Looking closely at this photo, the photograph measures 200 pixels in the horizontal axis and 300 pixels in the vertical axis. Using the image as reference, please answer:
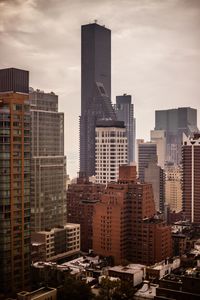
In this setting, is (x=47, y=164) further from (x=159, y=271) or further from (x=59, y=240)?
(x=159, y=271)

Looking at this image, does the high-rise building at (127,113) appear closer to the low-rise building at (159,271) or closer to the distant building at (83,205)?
the distant building at (83,205)

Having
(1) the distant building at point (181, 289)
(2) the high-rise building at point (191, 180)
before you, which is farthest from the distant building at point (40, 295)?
(2) the high-rise building at point (191, 180)

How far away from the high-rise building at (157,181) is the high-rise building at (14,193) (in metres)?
15.0

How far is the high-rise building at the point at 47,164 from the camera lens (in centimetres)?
1839

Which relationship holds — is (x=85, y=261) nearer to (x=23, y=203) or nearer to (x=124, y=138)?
(x=23, y=203)

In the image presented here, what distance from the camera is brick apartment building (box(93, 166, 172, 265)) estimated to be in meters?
16.4

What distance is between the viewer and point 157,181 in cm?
2662

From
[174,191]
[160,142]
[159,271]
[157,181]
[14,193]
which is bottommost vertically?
[159,271]

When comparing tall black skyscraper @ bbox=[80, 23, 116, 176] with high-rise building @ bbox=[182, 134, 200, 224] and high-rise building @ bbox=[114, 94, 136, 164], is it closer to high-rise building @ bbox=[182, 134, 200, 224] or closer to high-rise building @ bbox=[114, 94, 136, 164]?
high-rise building @ bbox=[114, 94, 136, 164]

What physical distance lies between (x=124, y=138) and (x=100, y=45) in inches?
386

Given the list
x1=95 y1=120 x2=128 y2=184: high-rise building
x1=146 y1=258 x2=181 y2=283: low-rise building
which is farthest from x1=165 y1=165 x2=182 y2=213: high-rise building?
x1=146 y1=258 x2=181 y2=283: low-rise building

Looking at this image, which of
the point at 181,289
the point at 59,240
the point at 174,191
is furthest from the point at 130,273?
the point at 174,191

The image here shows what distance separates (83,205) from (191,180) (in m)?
5.97

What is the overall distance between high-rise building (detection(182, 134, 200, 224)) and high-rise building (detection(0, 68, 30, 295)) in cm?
1299
